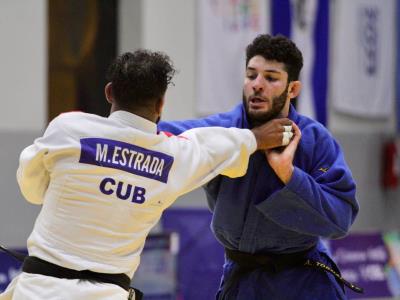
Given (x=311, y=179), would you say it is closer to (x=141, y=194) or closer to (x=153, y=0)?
(x=141, y=194)

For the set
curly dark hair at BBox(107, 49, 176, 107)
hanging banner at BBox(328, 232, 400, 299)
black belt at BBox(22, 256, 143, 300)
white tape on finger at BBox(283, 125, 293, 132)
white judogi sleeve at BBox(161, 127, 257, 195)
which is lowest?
hanging banner at BBox(328, 232, 400, 299)

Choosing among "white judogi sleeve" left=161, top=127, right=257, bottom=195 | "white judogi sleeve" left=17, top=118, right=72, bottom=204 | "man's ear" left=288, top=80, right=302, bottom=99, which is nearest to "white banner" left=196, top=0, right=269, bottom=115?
"man's ear" left=288, top=80, right=302, bottom=99

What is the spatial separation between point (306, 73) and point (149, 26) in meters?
2.34

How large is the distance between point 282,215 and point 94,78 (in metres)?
5.95

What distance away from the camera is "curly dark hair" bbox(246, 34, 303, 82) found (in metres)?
3.97

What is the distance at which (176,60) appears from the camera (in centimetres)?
907

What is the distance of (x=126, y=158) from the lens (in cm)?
327

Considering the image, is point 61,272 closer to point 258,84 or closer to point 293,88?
point 258,84

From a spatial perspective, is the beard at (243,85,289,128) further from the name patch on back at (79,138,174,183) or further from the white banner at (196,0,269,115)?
the white banner at (196,0,269,115)

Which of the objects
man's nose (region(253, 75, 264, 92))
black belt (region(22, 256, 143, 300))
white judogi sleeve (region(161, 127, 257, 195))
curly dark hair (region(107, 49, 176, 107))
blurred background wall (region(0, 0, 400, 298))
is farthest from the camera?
blurred background wall (region(0, 0, 400, 298))

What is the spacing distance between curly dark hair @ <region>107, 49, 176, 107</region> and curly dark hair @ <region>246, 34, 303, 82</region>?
720 millimetres

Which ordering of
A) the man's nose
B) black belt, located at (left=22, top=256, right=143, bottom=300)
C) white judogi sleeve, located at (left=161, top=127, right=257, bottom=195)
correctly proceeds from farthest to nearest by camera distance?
1. the man's nose
2. white judogi sleeve, located at (left=161, top=127, right=257, bottom=195)
3. black belt, located at (left=22, top=256, right=143, bottom=300)

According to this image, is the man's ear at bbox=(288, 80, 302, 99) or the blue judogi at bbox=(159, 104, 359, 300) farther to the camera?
the man's ear at bbox=(288, 80, 302, 99)

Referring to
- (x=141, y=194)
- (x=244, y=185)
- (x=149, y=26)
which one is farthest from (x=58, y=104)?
(x=141, y=194)
